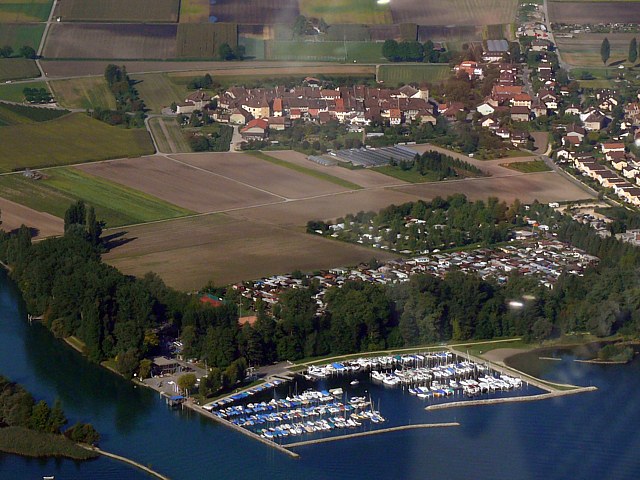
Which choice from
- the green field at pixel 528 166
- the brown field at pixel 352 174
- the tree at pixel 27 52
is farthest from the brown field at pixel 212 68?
the green field at pixel 528 166

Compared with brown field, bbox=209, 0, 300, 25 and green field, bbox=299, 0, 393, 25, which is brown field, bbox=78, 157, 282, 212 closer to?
green field, bbox=299, 0, 393, 25

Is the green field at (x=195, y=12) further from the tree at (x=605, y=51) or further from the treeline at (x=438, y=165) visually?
the treeline at (x=438, y=165)

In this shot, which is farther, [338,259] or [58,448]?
[338,259]

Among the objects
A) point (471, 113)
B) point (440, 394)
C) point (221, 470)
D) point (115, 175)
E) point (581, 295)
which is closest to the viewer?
point (221, 470)

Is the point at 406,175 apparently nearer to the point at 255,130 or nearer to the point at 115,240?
the point at 255,130

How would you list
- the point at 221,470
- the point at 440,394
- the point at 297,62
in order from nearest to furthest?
1. the point at 221,470
2. the point at 440,394
3. the point at 297,62

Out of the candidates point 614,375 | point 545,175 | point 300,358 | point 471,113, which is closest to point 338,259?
point 300,358

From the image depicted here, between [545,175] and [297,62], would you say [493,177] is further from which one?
[297,62]
